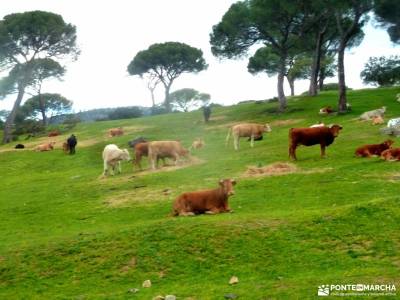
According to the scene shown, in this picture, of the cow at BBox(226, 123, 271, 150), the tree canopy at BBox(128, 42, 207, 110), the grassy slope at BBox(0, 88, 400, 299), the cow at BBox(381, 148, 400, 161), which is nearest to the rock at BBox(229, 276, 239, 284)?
the grassy slope at BBox(0, 88, 400, 299)

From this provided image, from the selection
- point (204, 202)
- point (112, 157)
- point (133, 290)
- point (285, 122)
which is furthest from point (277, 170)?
point (285, 122)

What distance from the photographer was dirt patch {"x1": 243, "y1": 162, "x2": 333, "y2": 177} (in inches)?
841

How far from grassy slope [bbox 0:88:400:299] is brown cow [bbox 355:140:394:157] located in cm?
51

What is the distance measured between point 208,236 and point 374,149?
493 inches

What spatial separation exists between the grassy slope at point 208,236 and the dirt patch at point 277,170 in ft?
1.11

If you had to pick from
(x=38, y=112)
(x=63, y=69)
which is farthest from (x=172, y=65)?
(x=38, y=112)

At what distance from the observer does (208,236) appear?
502 inches

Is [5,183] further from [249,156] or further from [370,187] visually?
[370,187]

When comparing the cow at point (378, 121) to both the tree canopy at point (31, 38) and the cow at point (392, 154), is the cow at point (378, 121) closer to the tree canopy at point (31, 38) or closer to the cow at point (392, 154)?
the cow at point (392, 154)

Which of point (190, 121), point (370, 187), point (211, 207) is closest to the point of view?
point (211, 207)

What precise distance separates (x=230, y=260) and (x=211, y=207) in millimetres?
4135

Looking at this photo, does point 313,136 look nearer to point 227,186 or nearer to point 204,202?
point 227,186

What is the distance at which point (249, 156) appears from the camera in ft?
89.6

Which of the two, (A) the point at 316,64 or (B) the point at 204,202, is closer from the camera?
(B) the point at 204,202
